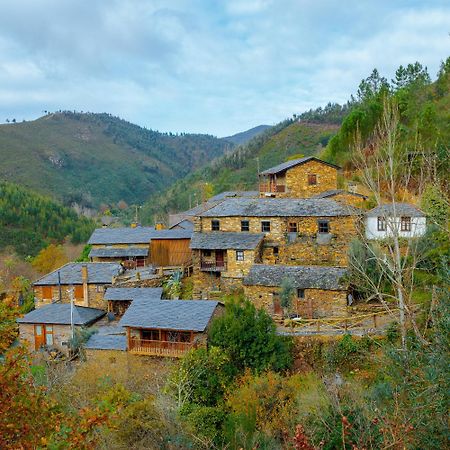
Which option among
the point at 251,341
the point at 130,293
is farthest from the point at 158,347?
the point at 130,293

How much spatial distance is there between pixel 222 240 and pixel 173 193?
7119 cm

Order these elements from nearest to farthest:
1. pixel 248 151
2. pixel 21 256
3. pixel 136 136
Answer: pixel 21 256, pixel 248 151, pixel 136 136

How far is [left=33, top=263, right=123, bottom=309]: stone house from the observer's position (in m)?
32.8

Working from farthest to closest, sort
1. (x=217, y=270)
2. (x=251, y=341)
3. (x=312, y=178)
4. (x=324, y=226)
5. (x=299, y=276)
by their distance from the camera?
(x=312, y=178) < (x=217, y=270) < (x=324, y=226) < (x=299, y=276) < (x=251, y=341)

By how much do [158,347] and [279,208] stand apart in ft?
43.6

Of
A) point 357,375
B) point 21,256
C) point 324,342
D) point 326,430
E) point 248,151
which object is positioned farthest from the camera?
point 248,151

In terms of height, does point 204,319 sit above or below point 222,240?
below

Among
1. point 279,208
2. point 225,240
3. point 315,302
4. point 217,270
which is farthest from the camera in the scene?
point 279,208

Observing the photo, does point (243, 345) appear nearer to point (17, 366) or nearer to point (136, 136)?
point (17, 366)

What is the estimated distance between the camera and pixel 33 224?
76812 mm

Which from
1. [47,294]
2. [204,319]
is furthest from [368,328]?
[47,294]

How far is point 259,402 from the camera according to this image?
59.1 ft

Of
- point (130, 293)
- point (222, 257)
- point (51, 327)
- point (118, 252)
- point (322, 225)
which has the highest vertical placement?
point (322, 225)

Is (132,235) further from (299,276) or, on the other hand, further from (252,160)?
(252,160)
